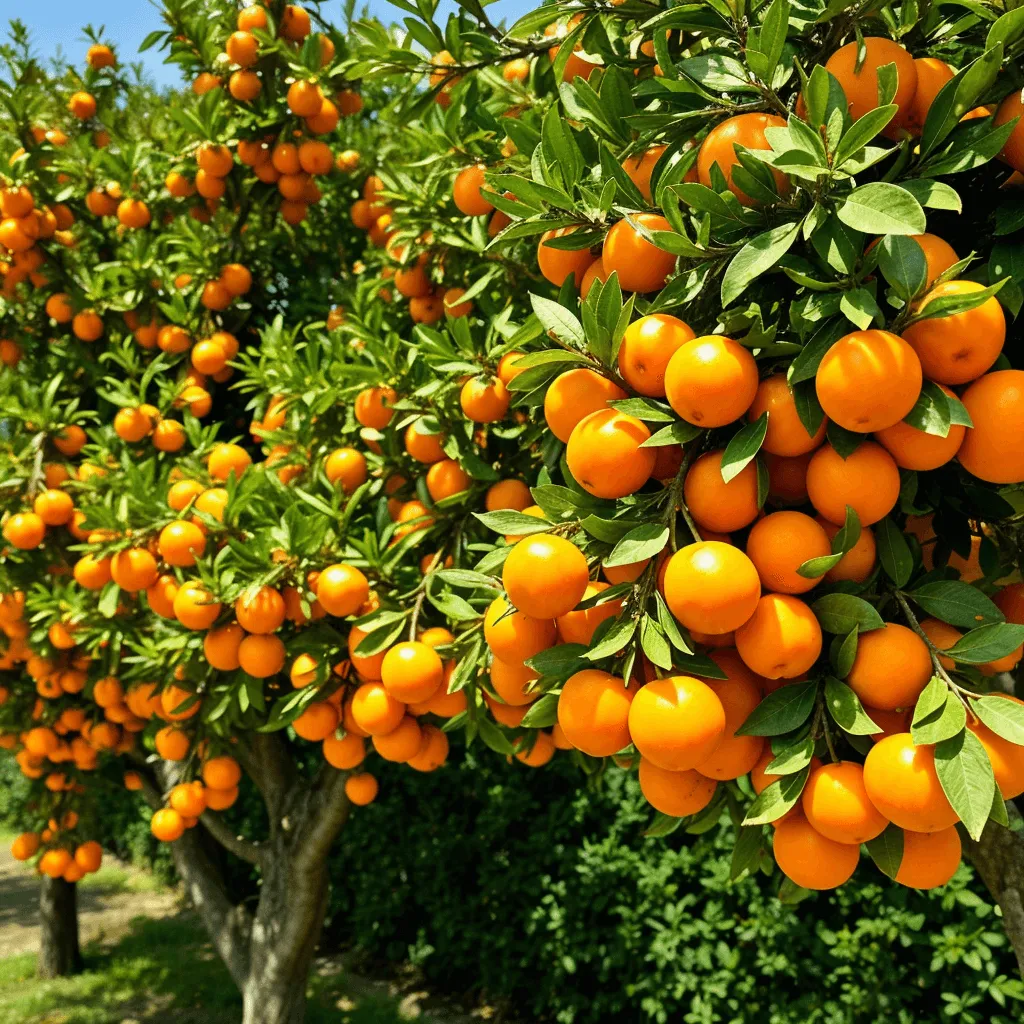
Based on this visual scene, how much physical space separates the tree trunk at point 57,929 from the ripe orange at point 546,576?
668 centimetres

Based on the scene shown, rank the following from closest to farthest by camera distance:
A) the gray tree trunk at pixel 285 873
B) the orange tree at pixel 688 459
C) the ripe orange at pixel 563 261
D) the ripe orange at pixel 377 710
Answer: the orange tree at pixel 688 459 → the ripe orange at pixel 563 261 → the ripe orange at pixel 377 710 → the gray tree trunk at pixel 285 873

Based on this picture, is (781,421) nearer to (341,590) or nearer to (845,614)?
(845,614)

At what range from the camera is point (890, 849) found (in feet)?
3.34

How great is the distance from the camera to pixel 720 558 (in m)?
0.94

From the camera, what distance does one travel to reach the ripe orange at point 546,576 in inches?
41.2

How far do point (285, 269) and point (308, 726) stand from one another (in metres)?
2.70

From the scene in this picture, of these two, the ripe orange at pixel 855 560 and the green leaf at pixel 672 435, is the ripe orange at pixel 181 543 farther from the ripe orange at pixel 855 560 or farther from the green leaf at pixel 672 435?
the ripe orange at pixel 855 560

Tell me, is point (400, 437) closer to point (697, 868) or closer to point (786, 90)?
point (786, 90)

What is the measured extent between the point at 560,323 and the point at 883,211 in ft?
1.46

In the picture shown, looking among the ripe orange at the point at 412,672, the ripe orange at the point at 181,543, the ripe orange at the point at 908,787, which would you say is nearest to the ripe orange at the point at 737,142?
the ripe orange at the point at 908,787

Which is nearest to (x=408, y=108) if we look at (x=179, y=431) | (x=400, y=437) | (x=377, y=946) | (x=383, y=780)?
(x=400, y=437)

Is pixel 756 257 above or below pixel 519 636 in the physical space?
above

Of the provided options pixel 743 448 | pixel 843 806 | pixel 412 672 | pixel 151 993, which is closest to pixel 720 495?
pixel 743 448

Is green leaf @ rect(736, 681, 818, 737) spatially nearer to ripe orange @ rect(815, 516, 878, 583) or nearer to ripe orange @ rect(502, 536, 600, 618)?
ripe orange @ rect(815, 516, 878, 583)
